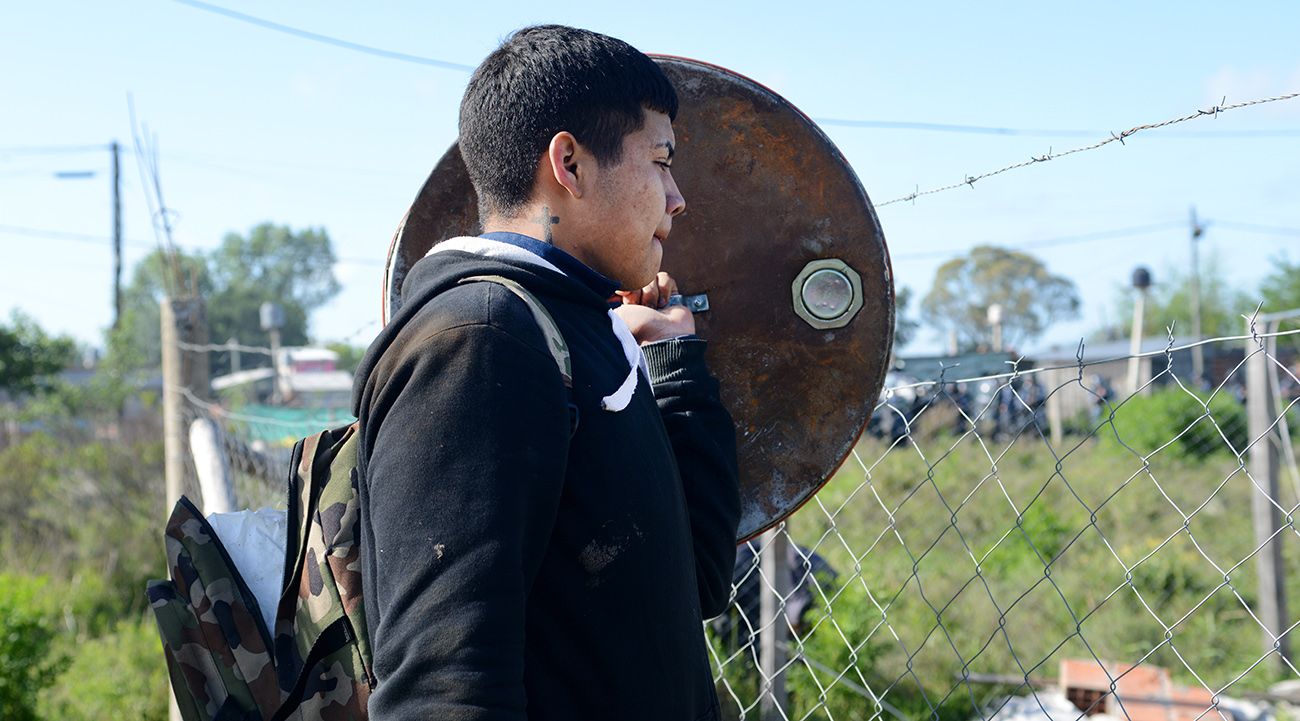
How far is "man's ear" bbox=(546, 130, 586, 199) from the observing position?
1310 mm

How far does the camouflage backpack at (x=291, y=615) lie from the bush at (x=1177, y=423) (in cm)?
1206

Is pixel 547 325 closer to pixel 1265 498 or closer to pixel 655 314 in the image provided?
pixel 655 314

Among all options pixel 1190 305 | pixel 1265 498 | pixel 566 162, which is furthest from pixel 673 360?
pixel 1190 305

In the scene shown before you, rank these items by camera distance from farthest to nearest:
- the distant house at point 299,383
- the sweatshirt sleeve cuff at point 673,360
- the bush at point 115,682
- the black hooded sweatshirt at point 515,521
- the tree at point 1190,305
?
the tree at point 1190,305
the distant house at point 299,383
the bush at point 115,682
the sweatshirt sleeve cuff at point 673,360
the black hooded sweatshirt at point 515,521

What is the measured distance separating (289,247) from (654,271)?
3743 inches

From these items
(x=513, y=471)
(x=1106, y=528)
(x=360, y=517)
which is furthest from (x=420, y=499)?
(x=1106, y=528)

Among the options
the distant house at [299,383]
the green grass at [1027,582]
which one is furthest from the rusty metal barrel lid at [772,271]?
the distant house at [299,383]

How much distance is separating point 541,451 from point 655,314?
63 cm

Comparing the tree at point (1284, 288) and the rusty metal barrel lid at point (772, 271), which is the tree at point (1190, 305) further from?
the rusty metal barrel lid at point (772, 271)

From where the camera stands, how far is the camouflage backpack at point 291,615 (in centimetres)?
139

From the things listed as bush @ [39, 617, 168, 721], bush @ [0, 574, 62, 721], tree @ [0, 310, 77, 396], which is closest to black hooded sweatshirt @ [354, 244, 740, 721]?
bush @ [0, 574, 62, 721]

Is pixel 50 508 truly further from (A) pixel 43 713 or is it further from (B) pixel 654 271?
(B) pixel 654 271

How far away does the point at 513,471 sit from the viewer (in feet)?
3.57

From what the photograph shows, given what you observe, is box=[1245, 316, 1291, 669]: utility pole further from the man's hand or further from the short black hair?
the short black hair
